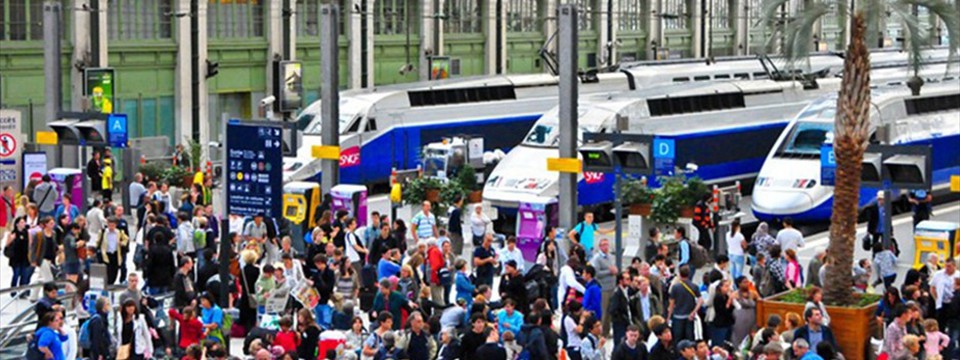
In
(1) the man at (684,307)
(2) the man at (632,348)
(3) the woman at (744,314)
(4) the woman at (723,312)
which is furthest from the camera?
(1) the man at (684,307)

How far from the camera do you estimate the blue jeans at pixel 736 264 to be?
31.5m

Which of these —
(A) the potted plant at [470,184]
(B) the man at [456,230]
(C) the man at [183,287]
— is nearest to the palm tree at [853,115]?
(C) the man at [183,287]

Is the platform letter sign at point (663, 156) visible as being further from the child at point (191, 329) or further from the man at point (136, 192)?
the child at point (191, 329)

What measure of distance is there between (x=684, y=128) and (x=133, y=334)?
2404cm

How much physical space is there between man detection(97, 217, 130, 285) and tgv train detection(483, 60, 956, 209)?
1081 cm

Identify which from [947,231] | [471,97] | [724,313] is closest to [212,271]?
[724,313]

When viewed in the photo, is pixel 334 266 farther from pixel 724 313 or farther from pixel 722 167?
pixel 722 167

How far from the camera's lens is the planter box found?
24828 mm

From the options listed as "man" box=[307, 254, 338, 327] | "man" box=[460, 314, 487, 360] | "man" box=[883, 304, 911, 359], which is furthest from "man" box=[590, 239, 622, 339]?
"man" box=[460, 314, 487, 360]

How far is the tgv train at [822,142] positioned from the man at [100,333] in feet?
63.6

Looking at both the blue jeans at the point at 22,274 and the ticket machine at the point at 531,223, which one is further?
the ticket machine at the point at 531,223

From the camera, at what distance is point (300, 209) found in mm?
36438

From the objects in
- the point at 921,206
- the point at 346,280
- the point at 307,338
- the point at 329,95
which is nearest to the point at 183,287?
the point at 346,280

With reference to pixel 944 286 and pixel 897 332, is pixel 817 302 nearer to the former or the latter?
pixel 897 332
